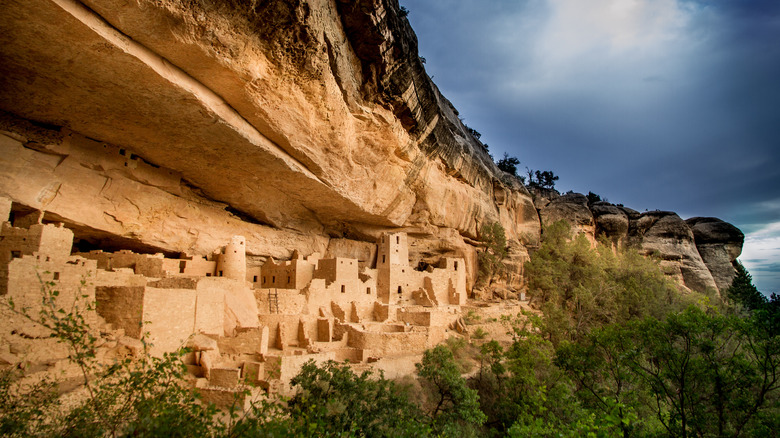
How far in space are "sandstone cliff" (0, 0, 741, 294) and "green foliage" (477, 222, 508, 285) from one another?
6.71 meters

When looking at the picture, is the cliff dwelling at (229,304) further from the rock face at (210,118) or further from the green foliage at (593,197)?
the green foliage at (593,197)

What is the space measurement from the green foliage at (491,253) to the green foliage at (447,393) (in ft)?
42.9

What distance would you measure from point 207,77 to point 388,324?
10696 mm

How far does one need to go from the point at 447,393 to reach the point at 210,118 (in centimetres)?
1071

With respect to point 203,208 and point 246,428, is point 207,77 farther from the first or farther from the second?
point 246,428

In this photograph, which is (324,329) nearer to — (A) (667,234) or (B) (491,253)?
(B) (491,253)

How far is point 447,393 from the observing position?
13.5 meters

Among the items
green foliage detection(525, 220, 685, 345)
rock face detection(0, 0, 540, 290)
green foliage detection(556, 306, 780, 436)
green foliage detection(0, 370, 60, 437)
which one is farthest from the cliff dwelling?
green foliage detection(525, 220, 685, 345)

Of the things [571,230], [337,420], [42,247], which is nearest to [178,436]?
[337,420]

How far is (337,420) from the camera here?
360 inches

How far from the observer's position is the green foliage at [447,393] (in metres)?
12.6

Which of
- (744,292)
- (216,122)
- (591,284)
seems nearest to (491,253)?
(591,284)

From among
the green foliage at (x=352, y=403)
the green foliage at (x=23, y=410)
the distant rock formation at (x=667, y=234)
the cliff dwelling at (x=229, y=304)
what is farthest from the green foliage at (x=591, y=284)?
the green foliage at (x=23, y=410)

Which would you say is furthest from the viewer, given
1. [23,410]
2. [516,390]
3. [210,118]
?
[516,390]
